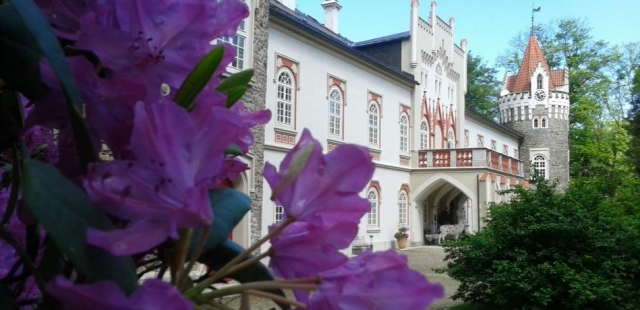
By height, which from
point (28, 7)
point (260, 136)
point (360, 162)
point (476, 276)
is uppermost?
point (260, 136)

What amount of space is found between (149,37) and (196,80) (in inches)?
2.0

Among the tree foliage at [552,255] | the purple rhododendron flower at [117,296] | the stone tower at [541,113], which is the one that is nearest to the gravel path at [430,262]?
the tree foliage at [552,255]

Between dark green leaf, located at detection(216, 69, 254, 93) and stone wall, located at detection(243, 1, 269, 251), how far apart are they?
36.8 feet

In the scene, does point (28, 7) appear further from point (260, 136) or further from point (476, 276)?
point (260, 136)

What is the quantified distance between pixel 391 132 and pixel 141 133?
1975 centimetres

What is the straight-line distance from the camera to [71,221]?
341 mm

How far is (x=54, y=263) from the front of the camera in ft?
1.39

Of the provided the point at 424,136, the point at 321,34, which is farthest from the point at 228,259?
the point at 424,136

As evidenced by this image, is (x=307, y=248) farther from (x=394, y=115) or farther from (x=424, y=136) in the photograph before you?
(x=424, y=136)

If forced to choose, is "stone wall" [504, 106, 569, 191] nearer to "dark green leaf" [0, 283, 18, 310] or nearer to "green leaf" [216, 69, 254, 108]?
"green leaf" [216, 69, 254, 108]

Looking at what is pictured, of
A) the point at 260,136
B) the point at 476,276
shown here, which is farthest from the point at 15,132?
the point at 260,136

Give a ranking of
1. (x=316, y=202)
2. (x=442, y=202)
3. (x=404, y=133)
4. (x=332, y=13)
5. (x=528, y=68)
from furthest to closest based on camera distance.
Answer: (x=528, y=68) → (x=442, y=202) → (x=332, y=13) → (x=404, y=133) → (x=316, y=202)

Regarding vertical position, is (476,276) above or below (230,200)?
below

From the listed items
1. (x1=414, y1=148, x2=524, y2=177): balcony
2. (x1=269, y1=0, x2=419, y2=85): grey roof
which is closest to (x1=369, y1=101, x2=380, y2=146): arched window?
(x1=269, y1=0, x2=419, y2=85): grey roof
